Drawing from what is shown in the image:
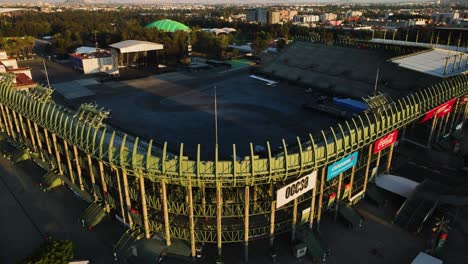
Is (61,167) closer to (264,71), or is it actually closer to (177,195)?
(177,195)

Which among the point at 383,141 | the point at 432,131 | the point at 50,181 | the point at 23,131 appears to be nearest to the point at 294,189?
the point at 383,141

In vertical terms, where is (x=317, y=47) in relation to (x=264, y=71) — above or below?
above

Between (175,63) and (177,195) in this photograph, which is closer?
(177,195)

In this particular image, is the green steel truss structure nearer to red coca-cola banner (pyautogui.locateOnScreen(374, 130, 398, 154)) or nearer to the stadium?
the stadium

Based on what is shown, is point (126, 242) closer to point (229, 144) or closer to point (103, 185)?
point (103, 185)

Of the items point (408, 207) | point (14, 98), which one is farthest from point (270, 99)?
point (14, 98)
